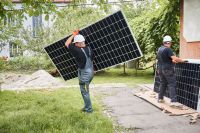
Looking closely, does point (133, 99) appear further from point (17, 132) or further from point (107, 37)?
point (17, 132)

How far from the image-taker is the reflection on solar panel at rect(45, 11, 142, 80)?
934 cm

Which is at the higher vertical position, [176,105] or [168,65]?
[168,65]

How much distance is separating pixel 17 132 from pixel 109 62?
327 cm

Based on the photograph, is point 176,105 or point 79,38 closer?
point 79,38

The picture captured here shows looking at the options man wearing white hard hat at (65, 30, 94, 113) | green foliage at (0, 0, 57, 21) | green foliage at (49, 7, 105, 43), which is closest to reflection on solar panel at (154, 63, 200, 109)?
man wearing white hard hat at (65, 30, 94, 113)

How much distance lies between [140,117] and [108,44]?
201 cm

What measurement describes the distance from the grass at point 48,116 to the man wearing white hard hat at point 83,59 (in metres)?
0.55

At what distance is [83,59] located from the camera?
9.45 metres

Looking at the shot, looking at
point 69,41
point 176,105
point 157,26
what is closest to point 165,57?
point 176,105

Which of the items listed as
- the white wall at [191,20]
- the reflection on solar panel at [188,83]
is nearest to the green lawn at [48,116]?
the reflection on solar panel at [188,83]

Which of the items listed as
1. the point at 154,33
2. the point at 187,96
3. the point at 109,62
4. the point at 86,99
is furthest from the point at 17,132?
the point at 154,33

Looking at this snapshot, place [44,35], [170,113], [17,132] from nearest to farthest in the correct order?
[17,132], [170,113], [44,35]

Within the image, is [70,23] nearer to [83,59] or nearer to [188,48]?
[188,48]

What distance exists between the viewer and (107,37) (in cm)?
972
